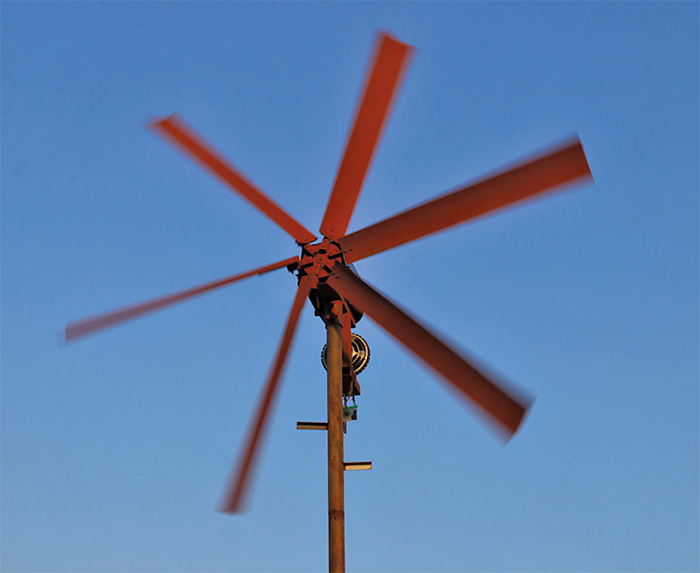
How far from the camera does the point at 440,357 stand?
760 cm

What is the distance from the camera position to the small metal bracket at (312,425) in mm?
9352

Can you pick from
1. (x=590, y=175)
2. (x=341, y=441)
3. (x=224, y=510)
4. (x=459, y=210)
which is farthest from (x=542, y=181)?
(x=224, y=510)

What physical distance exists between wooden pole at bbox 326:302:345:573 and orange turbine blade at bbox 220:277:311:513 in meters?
0.76

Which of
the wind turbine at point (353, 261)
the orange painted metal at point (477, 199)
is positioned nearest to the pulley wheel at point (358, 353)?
the wind turbine at point (353, 261)

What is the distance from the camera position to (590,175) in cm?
729

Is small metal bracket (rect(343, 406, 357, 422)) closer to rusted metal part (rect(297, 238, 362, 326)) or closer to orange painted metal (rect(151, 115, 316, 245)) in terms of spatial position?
rusted metal part (rect(297, 238, 362, 326))

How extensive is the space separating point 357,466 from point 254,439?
4.42ft

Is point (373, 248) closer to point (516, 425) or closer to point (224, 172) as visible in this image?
point (224, 172)

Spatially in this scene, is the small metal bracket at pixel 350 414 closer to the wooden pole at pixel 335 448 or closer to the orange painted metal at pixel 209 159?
the wooden pole at pixel 335 448

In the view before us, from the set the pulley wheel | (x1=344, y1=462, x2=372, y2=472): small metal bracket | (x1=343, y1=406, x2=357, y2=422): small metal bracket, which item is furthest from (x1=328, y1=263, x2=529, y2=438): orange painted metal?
(x1=344, y1=462, x2=372, y2=472): small metal bracket

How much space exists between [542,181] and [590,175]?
1.51 ft

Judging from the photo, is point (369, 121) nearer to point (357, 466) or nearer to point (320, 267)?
point (320, 267)

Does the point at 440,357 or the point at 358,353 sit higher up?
the point at 358,353

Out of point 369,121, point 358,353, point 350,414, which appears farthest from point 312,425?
point 369,121
